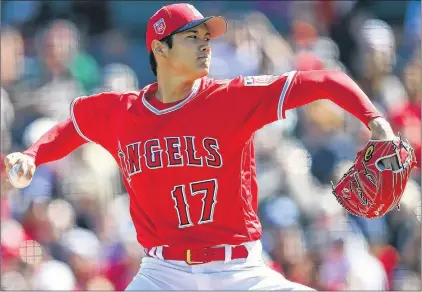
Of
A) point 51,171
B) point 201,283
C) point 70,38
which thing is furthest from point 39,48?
point 201,283

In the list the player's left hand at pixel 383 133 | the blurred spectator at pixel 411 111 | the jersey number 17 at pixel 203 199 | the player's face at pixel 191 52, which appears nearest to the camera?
the player's left hand at pixel 383 133

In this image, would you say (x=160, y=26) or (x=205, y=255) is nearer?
(x=205, y=255)

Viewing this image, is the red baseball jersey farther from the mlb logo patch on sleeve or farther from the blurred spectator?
the blurred spectator

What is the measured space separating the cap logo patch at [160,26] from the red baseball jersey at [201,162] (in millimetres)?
347

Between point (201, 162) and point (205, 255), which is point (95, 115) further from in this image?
point (205, 255)

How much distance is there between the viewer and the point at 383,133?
3.95m

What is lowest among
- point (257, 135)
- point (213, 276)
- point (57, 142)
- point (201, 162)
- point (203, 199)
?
point (213, 276)

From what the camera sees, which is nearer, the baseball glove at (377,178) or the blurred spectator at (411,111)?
the baseball glove at (377,178)

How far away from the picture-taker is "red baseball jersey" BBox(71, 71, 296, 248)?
4.49 metres

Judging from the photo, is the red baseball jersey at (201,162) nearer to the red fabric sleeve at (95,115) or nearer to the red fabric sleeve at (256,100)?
the red fabric sleeve at (256,100)

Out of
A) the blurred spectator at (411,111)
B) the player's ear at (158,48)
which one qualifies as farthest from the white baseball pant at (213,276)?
the blurred spectator at (411,111)

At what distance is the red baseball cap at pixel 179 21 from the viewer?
4.67m

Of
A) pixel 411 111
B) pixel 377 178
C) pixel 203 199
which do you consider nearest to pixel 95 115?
pixel 203 199

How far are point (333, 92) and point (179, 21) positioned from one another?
3.00ft
